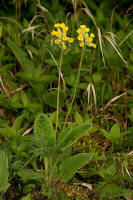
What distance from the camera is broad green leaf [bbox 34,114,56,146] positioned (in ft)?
7.08

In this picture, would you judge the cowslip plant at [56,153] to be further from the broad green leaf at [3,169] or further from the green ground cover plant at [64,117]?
the broad green leaf at [3,169]

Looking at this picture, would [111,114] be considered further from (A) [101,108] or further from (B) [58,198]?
(B) [58,198]

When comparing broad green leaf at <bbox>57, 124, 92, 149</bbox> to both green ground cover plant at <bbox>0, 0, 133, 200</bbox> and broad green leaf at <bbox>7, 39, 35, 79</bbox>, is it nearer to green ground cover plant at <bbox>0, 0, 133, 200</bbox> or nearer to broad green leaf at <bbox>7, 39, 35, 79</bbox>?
green ground cover plant at <bbox>0, 0, 133, 200</bbox>

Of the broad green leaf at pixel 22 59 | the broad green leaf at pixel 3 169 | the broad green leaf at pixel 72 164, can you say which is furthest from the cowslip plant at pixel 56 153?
the broad green leaf at pixel 22 59

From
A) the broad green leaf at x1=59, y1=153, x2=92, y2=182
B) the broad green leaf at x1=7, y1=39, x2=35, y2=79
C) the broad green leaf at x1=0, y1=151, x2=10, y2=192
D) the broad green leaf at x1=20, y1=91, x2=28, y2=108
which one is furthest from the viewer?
the broad green leaf at x1=7, y1=39, x2=35, y2=79

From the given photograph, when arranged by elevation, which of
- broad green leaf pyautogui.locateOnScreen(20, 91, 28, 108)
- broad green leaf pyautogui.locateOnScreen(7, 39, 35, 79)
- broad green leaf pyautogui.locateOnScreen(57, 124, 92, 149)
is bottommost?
broad green leaf pyautogui.locateOnScreen(57, 124, 92, 149)

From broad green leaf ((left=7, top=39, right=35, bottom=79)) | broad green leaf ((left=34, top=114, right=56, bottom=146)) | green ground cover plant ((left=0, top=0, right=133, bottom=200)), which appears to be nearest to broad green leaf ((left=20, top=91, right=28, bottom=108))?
green ground cover plant ((left=0, top=0, right=133, bottom=200))

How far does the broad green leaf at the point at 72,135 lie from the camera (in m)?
2.11

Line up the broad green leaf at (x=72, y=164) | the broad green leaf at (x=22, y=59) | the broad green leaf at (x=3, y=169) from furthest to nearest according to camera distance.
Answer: the broad green leaf at (x=22, y=59)
the broad green leaf at (x=72, y=164)
the broad green leaf at (x=3, y=169)

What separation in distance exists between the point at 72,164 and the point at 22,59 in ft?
3.86

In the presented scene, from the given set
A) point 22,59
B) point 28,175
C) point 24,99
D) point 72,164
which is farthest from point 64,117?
point 28,175

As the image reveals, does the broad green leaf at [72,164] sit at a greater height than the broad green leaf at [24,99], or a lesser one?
lesser

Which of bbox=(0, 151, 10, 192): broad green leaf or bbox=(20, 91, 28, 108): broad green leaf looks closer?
bbox=(0, 151, 10, 192): broad green leaf

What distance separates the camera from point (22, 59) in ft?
9.53
